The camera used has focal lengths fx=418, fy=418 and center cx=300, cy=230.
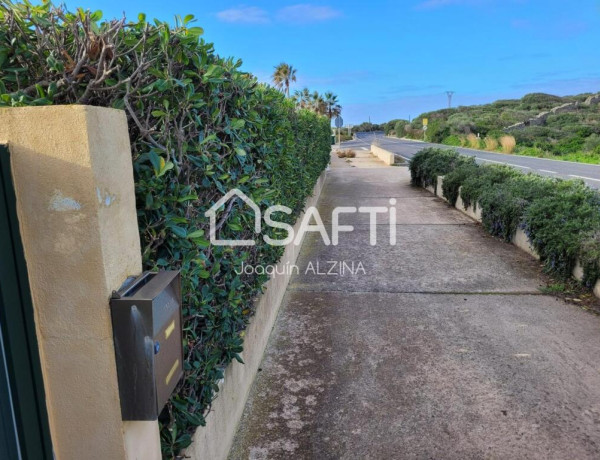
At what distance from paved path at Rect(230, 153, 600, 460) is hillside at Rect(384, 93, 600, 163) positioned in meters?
23.0

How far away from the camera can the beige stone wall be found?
1.22 meters

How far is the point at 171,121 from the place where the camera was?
5.82ft

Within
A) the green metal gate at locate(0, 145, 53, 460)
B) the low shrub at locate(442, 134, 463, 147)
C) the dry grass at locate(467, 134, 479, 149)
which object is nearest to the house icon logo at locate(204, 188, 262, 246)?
the green metal gate at locate(0, 145, 53, 460)

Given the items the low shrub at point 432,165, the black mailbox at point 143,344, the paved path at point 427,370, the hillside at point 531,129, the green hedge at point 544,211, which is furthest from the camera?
the hillside at point 531,129

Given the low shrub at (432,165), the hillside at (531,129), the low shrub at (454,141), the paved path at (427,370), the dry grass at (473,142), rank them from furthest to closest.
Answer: the low shrub at (454,141), the dry grass at (473,142), the hillside at (531,129), the low shrub at (432,165), the paved path at (427,370)

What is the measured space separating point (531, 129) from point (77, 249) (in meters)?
49.2

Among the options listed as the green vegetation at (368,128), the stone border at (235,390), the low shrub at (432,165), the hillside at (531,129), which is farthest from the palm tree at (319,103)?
the green vegetation at (368,128)

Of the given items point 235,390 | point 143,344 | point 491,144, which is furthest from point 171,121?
point 491,144

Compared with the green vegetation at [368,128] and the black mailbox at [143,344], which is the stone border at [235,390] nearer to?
the black mailbox at [143,344]

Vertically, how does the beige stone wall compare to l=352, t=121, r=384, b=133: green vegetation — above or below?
below

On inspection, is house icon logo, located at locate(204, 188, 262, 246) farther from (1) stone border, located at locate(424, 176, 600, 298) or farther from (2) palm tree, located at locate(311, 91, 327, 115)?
(2) palm tree, located at locate(311, 91, 327, 115)

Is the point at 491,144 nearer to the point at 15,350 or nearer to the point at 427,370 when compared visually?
the point at 427,370

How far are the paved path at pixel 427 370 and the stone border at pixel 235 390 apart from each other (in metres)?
A: 0.11

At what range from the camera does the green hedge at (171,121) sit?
4.73 feet
